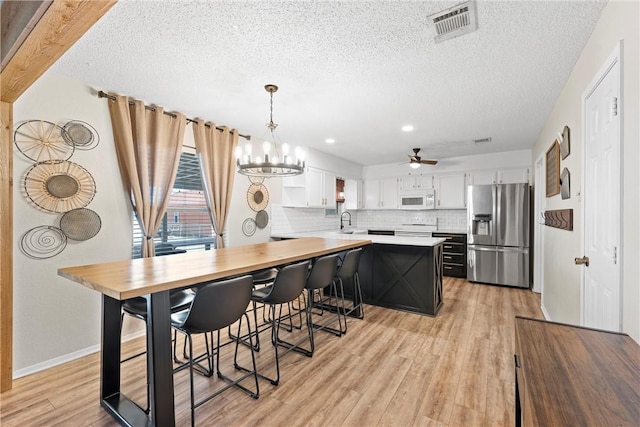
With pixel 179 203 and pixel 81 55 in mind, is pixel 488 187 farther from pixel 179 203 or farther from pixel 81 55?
pixel 81 55

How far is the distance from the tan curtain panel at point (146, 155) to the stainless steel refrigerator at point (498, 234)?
15.9 feet

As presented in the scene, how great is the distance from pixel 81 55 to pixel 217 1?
1.33 meters

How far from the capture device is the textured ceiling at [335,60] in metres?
1.74

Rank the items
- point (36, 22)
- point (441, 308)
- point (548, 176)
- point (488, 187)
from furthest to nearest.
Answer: point (488, 187), point (441, 308), point (548, 176), point (36, 22)

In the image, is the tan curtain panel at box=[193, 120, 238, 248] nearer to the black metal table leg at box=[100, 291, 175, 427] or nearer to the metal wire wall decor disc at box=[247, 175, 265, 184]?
the metal wire wall decor disc at box=[247, 175, 265, 184]

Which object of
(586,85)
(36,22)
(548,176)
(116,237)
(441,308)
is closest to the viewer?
(36,22)

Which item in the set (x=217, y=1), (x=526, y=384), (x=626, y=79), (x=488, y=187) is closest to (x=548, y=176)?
(x=488, y=187)

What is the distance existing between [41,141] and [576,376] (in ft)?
11.6

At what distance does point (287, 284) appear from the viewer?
2238 millimetres

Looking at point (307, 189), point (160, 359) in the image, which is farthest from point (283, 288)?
point (307, 189)

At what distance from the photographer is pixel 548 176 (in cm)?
346

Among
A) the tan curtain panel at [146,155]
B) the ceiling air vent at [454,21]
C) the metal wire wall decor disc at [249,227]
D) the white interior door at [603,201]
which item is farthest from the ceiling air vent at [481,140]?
the tan curtain panel at [146,155]

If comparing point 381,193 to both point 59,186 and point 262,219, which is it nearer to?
point 262,219

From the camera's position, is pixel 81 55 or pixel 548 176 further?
pixel 548 176
